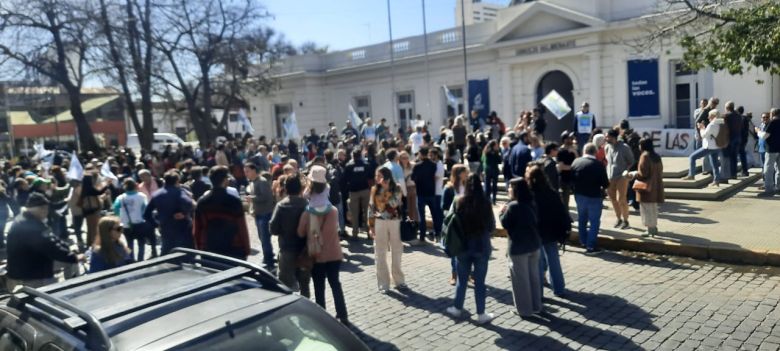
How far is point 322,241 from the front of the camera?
22.2ft

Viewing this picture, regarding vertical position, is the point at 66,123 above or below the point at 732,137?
above

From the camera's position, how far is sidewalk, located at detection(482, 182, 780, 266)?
891 centimetres

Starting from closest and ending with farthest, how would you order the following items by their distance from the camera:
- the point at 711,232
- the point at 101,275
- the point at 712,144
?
1. the point at 101,275
2. the point at 711,232
3. the point at 712,144

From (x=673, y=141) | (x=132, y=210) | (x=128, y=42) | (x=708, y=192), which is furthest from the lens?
(x=128, y=42)

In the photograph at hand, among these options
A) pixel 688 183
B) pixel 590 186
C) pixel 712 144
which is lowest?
pixel 688 183

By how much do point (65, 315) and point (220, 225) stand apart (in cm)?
386

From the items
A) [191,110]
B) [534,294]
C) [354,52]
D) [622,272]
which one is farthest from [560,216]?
[191,110]

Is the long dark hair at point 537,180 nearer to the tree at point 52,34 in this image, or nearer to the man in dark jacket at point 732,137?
the man in dark jacket at point 732,137

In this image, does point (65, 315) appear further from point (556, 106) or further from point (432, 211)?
point (556, 106)

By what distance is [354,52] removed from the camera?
34562 millimetres

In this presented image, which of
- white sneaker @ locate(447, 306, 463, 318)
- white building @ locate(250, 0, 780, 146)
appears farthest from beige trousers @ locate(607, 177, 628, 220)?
white building @ locate(250, 0, 780, 146)

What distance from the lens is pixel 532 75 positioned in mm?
26047

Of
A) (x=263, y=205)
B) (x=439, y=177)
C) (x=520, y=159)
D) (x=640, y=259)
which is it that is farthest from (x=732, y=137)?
(x=263, y=205)

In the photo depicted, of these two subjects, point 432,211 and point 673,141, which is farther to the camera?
point 673,141
